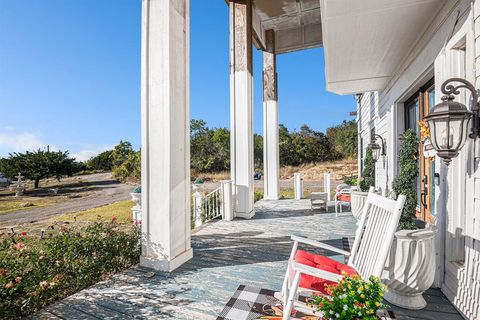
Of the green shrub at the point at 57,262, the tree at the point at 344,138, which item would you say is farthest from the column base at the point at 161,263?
the tree at the point at 344,138

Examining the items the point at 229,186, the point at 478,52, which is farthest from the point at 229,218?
the point at 478,52

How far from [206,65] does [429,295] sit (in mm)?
10380

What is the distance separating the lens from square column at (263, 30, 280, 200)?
302 inches

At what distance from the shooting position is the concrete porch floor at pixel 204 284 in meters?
1.94

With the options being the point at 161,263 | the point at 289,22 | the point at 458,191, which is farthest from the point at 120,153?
the point at 458,191

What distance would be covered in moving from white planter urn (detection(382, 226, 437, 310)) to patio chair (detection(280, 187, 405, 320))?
0.25 metres

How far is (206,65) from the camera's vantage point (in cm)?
1062

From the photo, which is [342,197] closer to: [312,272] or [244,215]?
[244,215]

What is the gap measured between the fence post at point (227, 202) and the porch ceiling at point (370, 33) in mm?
2800

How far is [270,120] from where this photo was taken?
7770mm

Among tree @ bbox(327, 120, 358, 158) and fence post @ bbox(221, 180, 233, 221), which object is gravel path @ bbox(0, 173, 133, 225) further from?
tree @ bbox(327, 120, 358, 158)

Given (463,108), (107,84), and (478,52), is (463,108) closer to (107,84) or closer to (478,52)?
(478,52)

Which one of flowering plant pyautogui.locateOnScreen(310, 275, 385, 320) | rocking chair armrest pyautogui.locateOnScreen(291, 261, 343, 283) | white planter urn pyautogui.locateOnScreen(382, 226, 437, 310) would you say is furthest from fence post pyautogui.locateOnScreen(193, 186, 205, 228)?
flowering plant pyautogui.locateOnScreen(310, 275, 385, 320)

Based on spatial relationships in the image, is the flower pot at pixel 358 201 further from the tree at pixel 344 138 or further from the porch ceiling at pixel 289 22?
the tree at pixel 344 138
